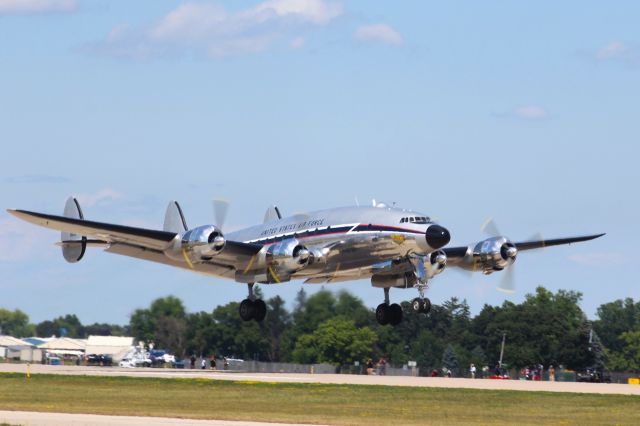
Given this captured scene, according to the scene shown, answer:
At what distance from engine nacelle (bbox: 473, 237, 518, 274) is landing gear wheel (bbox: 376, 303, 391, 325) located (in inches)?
197

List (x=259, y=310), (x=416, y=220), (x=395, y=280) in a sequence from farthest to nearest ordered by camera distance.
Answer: (x=395, y=280) → (x=259, y=310) → (x=416, y=220)

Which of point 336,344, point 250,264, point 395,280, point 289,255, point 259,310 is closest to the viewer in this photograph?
point 289,255

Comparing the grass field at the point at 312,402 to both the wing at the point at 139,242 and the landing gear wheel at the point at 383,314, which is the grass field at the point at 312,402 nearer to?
the landing gear wheel at the point at 383,314

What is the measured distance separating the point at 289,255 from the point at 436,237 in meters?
6.82

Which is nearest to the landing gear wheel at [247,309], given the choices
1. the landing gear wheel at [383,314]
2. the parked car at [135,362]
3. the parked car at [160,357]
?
the landing gear wheel at [383,314]

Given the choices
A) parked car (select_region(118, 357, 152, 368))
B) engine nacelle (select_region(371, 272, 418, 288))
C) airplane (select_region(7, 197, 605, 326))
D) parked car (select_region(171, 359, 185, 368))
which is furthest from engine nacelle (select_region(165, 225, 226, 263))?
parked car (select_region(171, 359, 185, 368))

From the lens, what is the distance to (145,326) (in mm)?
110125

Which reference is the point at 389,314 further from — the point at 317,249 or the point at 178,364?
the point at 178,364

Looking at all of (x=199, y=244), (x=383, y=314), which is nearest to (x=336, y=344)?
(x=383, y=314)

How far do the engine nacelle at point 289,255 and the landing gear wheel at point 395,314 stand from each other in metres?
6.68

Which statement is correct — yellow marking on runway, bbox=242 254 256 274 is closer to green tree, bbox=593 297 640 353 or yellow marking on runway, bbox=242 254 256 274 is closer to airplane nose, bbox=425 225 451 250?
airplane nose, bbox=425 225 451 250

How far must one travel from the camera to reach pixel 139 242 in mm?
53000

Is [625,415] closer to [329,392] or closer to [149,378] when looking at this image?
[329,392]

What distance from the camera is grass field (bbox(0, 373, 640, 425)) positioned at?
128 ft
